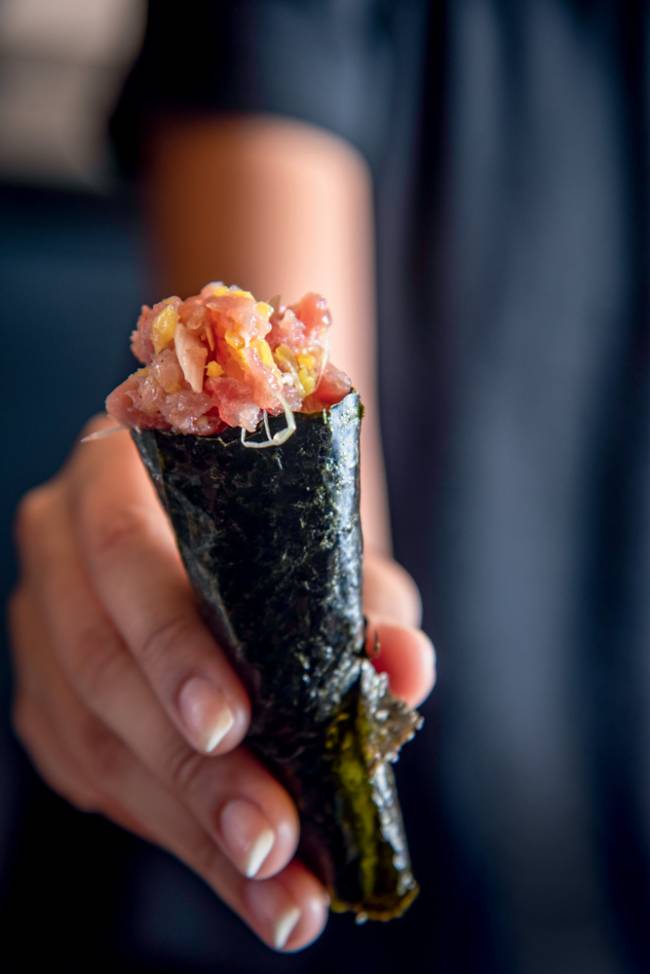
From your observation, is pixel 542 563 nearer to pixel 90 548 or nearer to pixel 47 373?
pixel 90 548

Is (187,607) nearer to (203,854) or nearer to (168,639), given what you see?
(168,639)

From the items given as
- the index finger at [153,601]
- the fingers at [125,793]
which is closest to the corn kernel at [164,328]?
the index finger at [153,601]

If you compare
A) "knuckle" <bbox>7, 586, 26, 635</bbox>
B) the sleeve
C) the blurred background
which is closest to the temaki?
"knuckle" <bbox>7, 586, 26, 635</bbox>

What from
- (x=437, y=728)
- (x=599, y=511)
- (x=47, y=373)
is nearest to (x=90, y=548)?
(x=437, y=728)

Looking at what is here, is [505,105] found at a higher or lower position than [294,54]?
lower

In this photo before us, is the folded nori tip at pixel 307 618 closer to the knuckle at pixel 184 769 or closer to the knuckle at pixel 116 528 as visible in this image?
the knuckle at pixel 184 769

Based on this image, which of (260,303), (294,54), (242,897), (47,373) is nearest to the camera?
(260,303)

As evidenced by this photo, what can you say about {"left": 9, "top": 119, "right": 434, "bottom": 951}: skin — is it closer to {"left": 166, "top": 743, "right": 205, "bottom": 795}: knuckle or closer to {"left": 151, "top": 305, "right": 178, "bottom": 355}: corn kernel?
{"left": 166, "top": 743, "right": 205, "bottom": 795}: knuckle
